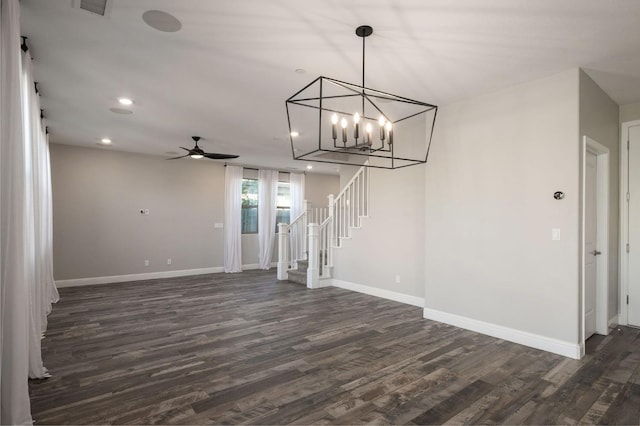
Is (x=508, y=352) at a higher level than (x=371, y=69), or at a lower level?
lower

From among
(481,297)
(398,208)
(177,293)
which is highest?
(398,208)

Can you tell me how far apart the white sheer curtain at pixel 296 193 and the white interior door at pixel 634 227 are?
7266 millimetres

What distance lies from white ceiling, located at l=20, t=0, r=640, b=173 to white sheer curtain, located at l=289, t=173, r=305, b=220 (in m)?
5.25

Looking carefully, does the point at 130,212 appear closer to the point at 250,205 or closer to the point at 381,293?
the point at 250,205

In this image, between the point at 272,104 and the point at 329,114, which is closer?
the point at 272,104

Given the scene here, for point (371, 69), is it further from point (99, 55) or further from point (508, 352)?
point (508, 352)

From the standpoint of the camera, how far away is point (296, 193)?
33.5ft

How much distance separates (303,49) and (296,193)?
280 inches

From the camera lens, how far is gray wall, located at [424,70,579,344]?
142 inches

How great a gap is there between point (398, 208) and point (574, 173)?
265 centimetres

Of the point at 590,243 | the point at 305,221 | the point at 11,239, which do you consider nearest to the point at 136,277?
the point at 305,221

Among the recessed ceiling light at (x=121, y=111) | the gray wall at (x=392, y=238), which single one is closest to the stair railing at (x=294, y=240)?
the gray wall at (x=392, y=238)

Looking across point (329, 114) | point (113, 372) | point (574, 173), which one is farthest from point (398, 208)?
point (113, 372)

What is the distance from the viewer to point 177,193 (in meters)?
8.43
